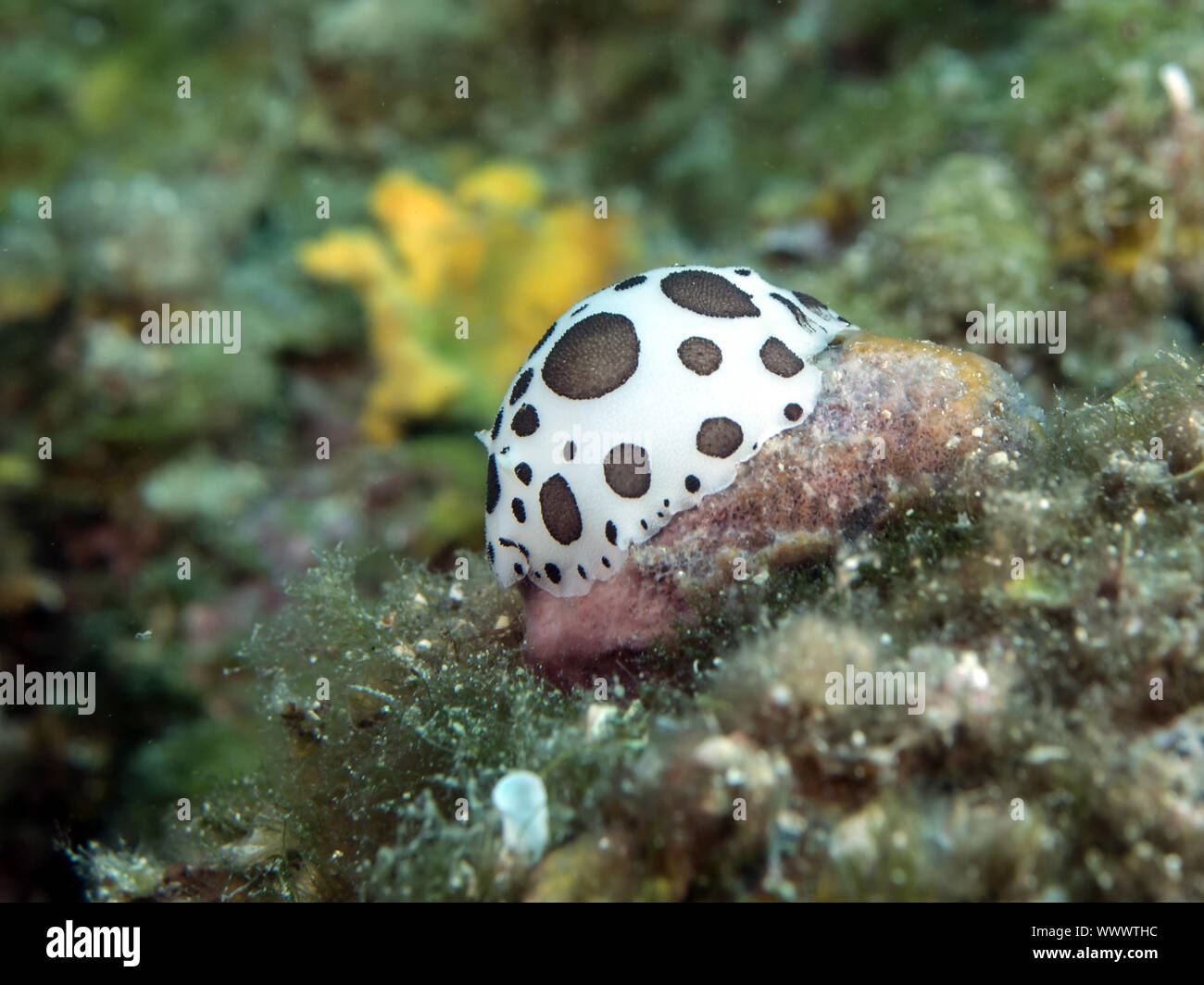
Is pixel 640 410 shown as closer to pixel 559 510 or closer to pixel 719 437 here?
pixel 719 437

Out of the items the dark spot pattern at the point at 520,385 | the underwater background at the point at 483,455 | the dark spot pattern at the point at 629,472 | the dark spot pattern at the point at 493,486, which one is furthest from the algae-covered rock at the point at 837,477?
the dark spot pattern at the point at 520,385

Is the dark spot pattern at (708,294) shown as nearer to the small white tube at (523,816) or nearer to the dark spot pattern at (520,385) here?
the dark spot pattern at (520,385)

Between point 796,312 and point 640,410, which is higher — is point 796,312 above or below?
above

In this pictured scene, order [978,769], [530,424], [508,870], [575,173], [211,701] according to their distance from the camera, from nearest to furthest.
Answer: [978,769] → [508,870] → [530,424] → [211,701] → [575,173]

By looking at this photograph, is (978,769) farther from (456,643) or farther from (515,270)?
(515,270)

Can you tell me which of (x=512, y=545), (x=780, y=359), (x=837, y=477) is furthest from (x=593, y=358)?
(x=837, y=477)

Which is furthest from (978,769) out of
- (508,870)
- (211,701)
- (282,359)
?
(282,359)

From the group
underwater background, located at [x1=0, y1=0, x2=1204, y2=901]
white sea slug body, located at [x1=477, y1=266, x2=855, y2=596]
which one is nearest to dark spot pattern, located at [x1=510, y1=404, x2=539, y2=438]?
white sea slug body, located at [x1=477, y1=266, x2=855, y2=596]
